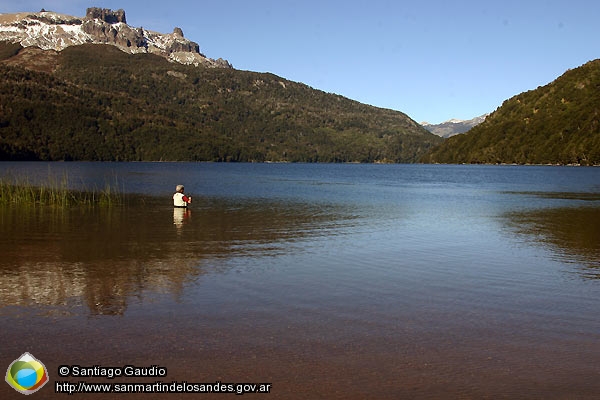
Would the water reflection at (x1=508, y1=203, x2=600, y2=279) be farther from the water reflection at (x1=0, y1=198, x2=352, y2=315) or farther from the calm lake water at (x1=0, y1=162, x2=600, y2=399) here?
the water reflection at (x1=0, y1=198, x2=352, y2=315)

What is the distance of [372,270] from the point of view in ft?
60.4

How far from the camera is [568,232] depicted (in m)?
30.6

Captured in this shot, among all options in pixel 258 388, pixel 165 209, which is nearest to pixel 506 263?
pixel 258 388

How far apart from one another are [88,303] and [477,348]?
8515mm

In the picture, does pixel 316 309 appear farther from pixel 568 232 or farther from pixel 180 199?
pixel 180 199

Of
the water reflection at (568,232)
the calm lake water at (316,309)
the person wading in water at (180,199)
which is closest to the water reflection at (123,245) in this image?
the calm lake water at (316,309)

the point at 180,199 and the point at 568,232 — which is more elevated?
the point at 180,199

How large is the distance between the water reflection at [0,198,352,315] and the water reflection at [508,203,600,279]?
1031cm

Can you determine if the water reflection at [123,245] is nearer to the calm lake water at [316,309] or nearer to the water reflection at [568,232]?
the calm lake water at [316,309]

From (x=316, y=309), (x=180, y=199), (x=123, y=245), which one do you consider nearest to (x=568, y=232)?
(x=316, y=309)

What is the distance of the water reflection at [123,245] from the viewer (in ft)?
47.6

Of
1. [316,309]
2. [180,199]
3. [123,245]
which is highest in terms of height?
[180,199]

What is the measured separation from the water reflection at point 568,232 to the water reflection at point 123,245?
10.3 m

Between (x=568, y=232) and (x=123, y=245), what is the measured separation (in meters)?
22.6
